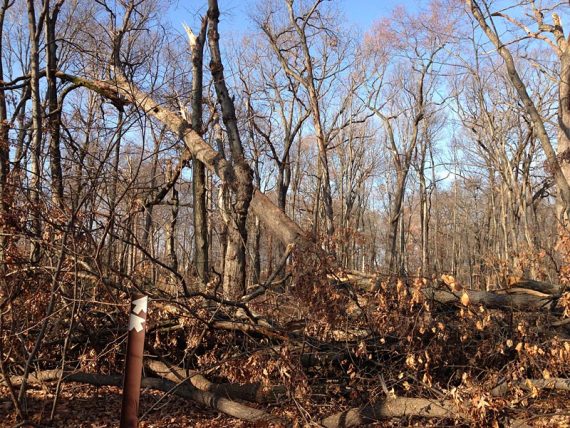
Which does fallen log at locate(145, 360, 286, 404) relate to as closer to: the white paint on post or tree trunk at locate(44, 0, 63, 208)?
tree trunk at locate(44, 0, 63, 208)

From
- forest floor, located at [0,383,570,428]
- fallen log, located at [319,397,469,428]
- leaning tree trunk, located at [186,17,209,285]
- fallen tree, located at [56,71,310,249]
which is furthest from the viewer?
leaning tree trunk, located at [186,17,209,285]

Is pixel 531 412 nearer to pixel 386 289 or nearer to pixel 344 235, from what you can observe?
pixel 386 289

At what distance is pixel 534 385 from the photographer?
16.9 feet

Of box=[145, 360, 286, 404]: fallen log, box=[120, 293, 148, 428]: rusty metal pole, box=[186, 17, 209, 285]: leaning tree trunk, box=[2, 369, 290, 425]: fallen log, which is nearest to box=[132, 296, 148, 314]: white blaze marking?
box=[120, 293, 148, 428]: rusty metal pole

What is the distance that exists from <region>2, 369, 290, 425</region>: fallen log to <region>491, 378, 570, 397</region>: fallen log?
2.17 metres

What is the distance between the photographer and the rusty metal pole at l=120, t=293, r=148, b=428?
324cm

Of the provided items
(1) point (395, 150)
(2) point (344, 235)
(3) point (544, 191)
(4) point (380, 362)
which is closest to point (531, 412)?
(4) point (380, 362)

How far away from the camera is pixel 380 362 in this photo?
573cm

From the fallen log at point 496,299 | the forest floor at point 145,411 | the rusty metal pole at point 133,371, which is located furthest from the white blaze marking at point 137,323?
the fallen log at point 496,299

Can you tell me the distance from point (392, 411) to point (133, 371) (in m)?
3.05

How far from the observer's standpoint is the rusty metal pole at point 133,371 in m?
3.24

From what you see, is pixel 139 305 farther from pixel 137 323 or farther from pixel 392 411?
pixel 392 411

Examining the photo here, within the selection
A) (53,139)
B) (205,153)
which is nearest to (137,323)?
(53,139)

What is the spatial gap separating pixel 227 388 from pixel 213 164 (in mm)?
4257
